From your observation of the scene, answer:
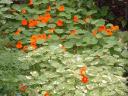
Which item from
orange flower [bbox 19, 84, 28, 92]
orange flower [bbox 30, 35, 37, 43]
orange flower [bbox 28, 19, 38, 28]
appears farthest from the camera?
orange flower [bbox 28, 19, 38, 28]

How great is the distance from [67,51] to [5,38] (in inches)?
33.5

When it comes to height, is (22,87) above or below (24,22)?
below

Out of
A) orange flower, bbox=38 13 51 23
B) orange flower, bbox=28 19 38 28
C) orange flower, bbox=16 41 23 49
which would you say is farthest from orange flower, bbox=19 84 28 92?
orange flower, bbox=38 13 51 23

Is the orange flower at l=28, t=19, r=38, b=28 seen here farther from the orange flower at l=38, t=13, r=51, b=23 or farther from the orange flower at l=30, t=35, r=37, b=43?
the orange flower at l=30, t=35, r=37, b=43

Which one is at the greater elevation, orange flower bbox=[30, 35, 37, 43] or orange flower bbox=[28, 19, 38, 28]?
orange flower bbox=[28, 19, 38, 28]

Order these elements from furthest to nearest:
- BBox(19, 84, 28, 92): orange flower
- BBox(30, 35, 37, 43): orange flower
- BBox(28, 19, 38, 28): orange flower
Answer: BBox(28, 19, 38, 28): orange flower
BBox(30, 35, 37, 43): orange flower
BBox(19, 84, 28, 92): orange flower

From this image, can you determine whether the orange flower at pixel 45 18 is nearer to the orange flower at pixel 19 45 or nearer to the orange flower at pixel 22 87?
the orange flower at pixel 19 45

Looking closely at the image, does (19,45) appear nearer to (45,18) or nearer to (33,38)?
(33,38)

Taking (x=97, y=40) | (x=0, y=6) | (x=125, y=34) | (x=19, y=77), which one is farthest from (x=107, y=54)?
(x=0, y=6)

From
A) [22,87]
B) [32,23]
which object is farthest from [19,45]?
[22,87]

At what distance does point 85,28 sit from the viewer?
5.64m

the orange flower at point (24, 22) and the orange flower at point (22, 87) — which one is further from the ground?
the orange flower at point (24, 22)

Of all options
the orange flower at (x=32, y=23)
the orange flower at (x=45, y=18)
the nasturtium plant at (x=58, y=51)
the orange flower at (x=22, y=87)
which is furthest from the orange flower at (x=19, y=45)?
the orange flower at (x=22, y=87)

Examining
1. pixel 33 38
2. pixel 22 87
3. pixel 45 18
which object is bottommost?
pixel 22 87
